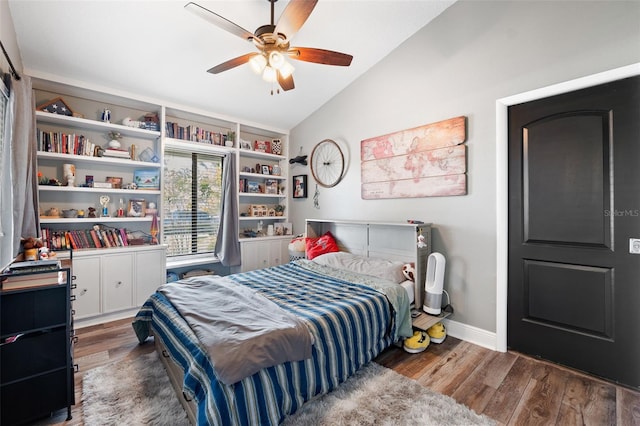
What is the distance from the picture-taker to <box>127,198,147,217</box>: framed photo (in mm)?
3375

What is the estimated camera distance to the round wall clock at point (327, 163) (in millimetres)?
3880

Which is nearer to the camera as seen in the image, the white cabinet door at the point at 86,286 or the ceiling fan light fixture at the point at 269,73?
the ceiling fan light fixture at the point at 269,73

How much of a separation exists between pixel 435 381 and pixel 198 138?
3.94 meters

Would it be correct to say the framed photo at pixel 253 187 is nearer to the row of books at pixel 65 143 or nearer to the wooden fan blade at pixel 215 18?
the row of books at pixel 65 143

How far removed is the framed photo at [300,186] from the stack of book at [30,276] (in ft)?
10.2

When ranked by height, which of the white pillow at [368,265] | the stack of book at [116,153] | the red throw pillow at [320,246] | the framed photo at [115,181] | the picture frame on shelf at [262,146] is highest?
the picture frame on shelf at [262,146]

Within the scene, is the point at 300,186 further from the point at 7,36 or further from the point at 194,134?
the point at 7,36

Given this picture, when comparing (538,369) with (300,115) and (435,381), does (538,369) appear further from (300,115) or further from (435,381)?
(300,115)

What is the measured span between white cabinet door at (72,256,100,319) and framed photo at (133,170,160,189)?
39.7 inches

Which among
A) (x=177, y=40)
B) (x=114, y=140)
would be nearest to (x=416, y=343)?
(x=177, y=40)

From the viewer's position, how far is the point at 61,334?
1.60 m

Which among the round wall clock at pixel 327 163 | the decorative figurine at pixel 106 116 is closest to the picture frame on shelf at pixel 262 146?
the round wall clock at pixel 327 163

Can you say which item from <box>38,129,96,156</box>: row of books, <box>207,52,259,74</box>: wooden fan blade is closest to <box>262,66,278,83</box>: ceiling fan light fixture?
<box>207,52,259,74</box>: wooden fan blade

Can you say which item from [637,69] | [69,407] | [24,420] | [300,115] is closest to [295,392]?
[69,407]
